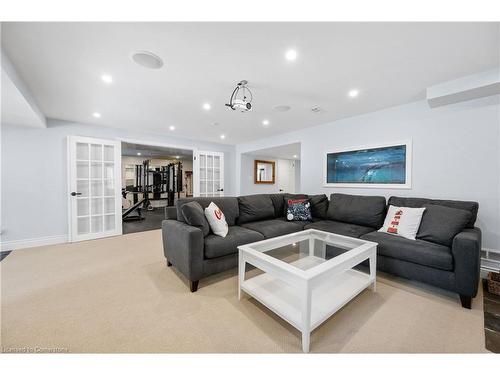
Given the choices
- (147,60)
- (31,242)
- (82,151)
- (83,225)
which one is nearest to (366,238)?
(147,60)

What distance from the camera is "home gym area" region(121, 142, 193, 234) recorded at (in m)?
5.70

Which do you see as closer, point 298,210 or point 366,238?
point 366,238

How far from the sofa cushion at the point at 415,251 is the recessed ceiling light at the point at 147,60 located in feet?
9.44

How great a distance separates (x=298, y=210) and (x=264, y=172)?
3.57m

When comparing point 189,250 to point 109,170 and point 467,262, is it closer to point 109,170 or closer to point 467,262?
point 467,262

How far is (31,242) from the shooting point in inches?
130

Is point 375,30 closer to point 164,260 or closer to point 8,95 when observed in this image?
point 164,260

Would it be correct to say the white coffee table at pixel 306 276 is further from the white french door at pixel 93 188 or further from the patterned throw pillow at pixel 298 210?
the white french door at pixel 93 188

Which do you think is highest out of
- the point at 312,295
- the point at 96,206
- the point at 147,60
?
the point at 147,60

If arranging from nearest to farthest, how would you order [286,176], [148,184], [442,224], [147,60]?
Answer: 1. [147,60]
2. [442,224]
3. [148,184]
4. [286,176]

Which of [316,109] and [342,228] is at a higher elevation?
[316,109]

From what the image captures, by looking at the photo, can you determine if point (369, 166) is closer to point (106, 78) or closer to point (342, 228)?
point (342, 228)

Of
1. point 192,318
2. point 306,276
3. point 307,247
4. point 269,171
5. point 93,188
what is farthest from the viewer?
point 269,171

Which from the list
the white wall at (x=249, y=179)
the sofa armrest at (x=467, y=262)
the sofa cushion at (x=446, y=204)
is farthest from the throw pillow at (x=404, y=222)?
the white wall at (x=249, y=179)
